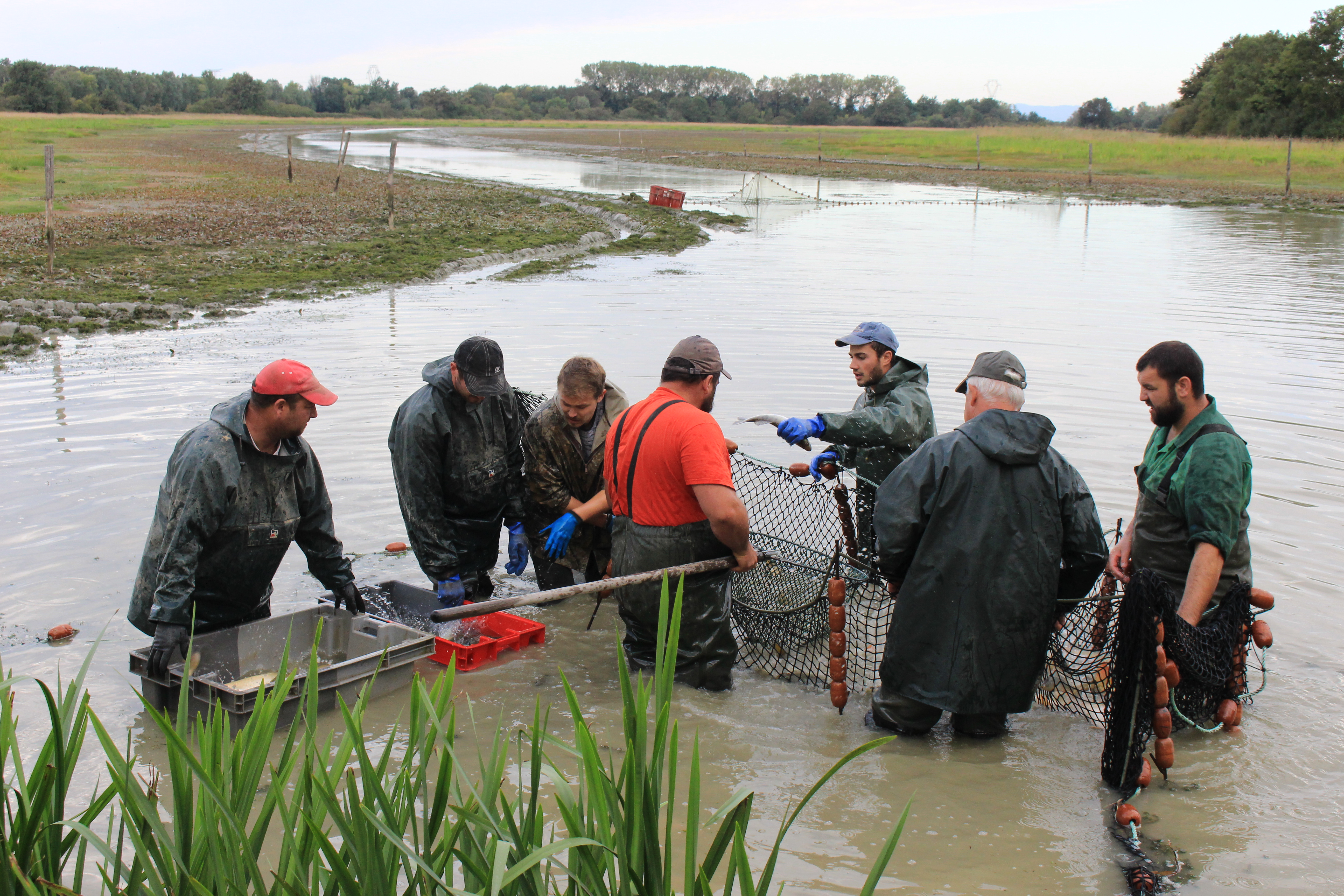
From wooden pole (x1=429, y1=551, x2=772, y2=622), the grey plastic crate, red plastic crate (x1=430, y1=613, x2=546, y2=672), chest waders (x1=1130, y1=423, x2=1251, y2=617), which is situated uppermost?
chest waders (x1=1130, y1=423, x2=1251, y2=617)

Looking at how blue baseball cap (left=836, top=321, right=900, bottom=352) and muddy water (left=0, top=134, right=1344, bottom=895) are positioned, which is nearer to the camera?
muddy water (left=0, top=134, right=1344, bottom=895)

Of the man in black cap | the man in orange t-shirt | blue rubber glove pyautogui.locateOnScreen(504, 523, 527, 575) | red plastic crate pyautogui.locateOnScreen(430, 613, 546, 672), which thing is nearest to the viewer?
the man in orange t-shirt

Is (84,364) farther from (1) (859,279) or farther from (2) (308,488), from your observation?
(1) (859,279)

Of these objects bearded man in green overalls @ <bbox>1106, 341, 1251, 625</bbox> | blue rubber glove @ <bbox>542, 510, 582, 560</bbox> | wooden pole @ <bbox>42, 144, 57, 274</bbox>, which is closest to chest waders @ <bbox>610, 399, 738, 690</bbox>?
blue rubber glove @ <bbox>542, 510, 582, 560</bbox>

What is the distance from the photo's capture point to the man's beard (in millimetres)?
4035

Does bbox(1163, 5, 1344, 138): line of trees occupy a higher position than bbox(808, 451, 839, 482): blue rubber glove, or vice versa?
bbox(1163, 5, 1344, 138): line of trees

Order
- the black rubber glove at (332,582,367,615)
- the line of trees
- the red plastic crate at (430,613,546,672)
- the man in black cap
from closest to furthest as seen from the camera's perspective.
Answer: the black rubber glove at (332,582,367,615) < the red plastic crate at (430,613,546,672) < the man in black cap < the line of trees

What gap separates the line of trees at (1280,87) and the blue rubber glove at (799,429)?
54236 millimetres

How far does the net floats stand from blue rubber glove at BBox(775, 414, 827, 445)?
0.86 m

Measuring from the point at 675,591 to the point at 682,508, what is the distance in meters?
0.35

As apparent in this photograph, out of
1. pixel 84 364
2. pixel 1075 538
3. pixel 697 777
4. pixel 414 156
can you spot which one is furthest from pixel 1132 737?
pixel 414 156

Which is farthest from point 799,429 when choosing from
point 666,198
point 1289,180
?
point 1289,180

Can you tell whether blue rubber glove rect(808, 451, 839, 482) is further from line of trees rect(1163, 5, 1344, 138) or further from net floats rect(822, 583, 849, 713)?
line of trees rect(1163, 5, 1344, 138)

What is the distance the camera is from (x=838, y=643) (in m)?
4.22
